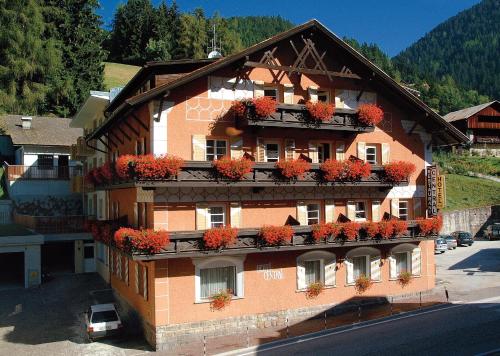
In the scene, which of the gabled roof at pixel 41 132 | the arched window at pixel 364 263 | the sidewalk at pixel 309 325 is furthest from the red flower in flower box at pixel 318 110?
the gabled roof at pixel 41 132

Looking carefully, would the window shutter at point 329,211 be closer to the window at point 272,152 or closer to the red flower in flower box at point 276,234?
the red flower in flower box at point 276,234

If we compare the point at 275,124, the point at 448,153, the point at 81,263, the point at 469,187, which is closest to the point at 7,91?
the point at 81,263

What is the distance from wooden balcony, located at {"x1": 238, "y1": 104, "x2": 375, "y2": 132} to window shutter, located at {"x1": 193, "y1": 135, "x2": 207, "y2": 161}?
197 centimetres

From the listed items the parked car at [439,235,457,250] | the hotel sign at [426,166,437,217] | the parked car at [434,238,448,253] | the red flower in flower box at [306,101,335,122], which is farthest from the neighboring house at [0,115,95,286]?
Answer: the parked car at [439,235,457,250]

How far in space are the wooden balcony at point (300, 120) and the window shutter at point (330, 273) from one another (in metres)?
6.79

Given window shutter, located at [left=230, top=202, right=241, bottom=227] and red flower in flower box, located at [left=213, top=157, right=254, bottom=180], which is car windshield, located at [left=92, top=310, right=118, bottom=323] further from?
red flower in flower box, located at [left=213, top=157, right=254, bottom=180]

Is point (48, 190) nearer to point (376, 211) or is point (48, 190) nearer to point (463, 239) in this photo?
point (376, 211)

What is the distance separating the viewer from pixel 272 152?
983 inches

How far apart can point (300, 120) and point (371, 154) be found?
6073mm

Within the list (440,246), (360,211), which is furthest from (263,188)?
(440,246)

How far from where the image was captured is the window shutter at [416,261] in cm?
2844

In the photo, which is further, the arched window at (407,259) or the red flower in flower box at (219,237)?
the arched window at (407,259)

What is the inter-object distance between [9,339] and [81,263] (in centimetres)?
1361

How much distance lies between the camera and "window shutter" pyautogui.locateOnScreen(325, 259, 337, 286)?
2567 centimetres
